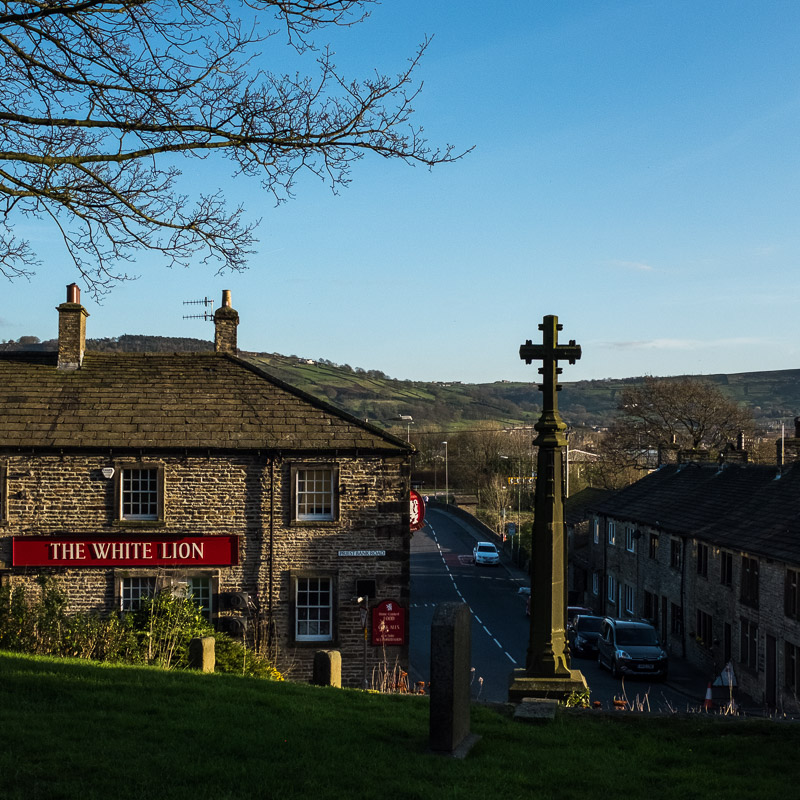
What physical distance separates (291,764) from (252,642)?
1620 centimetres

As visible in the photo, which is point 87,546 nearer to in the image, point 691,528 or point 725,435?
point 691,528

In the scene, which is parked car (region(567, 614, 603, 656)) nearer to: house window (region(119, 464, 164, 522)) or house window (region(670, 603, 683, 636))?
house window (region(670, 603, 683, 636))

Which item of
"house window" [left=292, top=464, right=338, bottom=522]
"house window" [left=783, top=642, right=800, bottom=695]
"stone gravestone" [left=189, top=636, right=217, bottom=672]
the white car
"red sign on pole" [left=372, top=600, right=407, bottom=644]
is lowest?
the white car

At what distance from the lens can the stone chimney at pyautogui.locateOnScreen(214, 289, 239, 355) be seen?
27.1 metres

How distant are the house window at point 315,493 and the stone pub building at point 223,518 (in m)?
0.04

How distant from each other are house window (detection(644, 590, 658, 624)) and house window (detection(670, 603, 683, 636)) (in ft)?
5.44

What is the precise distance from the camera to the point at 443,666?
27.5 feet

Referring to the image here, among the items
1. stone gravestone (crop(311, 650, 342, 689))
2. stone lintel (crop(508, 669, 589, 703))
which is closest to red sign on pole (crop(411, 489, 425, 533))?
stone gravestone (crop(311, 650, 342, 689))

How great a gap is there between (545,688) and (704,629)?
23.2 m

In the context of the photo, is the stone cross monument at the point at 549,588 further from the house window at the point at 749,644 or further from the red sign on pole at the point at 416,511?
the house window at the point at 749,644

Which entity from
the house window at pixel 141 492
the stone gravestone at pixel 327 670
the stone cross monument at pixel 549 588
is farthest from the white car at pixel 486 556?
the stone cross monument at pixel 549 588

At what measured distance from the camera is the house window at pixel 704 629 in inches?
1264

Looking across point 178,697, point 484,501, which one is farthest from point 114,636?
point 484,501

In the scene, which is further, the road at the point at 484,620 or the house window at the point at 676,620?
the house window at the point at 676,620
